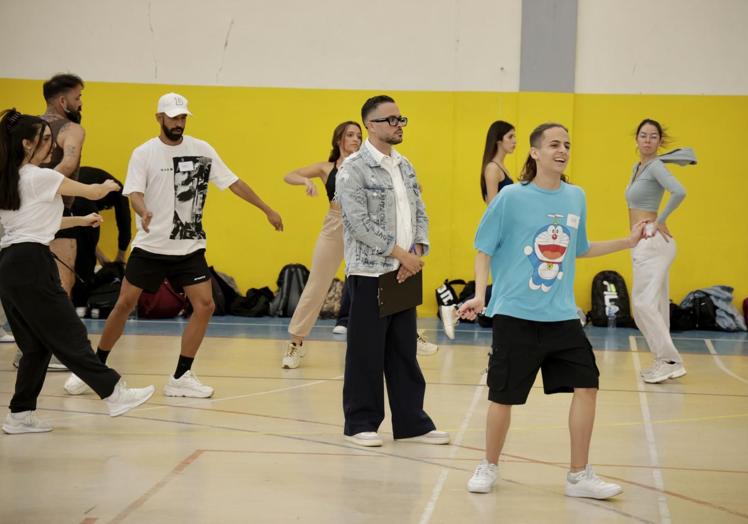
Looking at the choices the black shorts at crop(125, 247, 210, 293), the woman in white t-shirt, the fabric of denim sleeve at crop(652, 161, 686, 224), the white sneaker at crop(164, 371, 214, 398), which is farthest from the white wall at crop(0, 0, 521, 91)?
the woman in white t-shirt

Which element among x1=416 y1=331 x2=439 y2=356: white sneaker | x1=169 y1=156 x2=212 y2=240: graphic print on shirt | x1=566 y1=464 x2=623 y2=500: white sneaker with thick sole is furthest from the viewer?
x1=416 y1=331 x2=439 y2=356: white sneaker

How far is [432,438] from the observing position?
262 inches

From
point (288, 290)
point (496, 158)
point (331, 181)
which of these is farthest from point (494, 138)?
point (288, 290)

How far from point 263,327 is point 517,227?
683 cm

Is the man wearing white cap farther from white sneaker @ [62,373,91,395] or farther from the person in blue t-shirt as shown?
the person in blue t-shirt

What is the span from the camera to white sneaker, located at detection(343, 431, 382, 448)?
6543mm

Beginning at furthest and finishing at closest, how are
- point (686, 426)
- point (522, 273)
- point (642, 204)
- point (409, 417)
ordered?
1. point (642, 204)
2. point (686, 426)
3. point (409, 417)
4. point (522, 273)

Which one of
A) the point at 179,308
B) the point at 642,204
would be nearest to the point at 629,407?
the point at 642,204

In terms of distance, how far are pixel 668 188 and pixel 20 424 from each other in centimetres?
511

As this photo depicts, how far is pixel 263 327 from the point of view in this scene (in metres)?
12.0

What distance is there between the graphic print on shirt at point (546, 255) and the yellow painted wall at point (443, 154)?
757cm

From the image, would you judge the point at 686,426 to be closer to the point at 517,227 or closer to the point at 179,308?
the point at 517,227

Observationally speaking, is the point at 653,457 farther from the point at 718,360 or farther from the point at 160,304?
the point at 160,304

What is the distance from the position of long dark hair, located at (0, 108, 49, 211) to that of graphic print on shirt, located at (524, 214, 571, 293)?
120 inches
